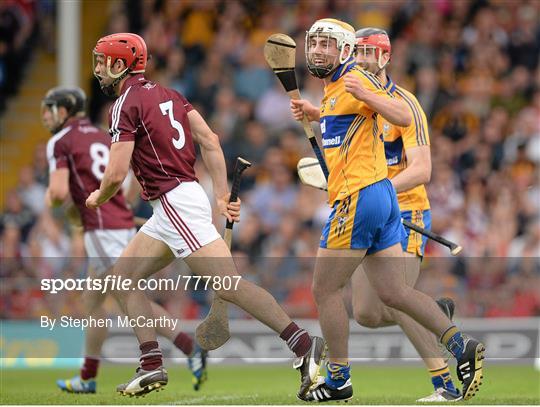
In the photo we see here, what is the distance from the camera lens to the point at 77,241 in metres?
14.1

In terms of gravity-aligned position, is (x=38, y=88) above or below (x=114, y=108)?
below

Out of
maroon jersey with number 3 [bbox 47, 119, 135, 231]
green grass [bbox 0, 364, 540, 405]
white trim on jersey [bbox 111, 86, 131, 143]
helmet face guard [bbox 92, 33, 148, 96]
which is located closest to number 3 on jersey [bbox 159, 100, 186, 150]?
white trim on jersey [bbox 111, 86, 131, 143]

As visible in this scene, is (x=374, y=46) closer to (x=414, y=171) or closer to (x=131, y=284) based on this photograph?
(x=414, y=171)

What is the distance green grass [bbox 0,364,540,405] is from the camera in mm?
8758

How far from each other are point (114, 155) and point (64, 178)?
6.31 feet

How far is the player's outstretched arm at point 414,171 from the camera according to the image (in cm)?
854

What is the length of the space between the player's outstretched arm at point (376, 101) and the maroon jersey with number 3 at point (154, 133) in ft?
3.67

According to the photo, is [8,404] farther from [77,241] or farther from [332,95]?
[77,241]

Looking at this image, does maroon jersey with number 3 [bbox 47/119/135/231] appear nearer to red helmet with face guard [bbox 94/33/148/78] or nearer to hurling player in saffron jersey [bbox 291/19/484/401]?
red helmet with face guard [bbox 94/33/148/78]

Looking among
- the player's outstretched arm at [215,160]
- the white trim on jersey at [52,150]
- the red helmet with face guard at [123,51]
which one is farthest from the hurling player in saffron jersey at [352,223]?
the white trim on jersey at [52,150]

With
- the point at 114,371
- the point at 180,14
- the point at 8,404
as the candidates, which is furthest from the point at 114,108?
the point at 180,14

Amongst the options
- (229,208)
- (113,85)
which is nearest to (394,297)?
(229,208)

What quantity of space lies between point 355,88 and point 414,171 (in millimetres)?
1128

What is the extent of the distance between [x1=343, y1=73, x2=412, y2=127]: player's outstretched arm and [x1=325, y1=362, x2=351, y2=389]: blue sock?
5.14 feet
